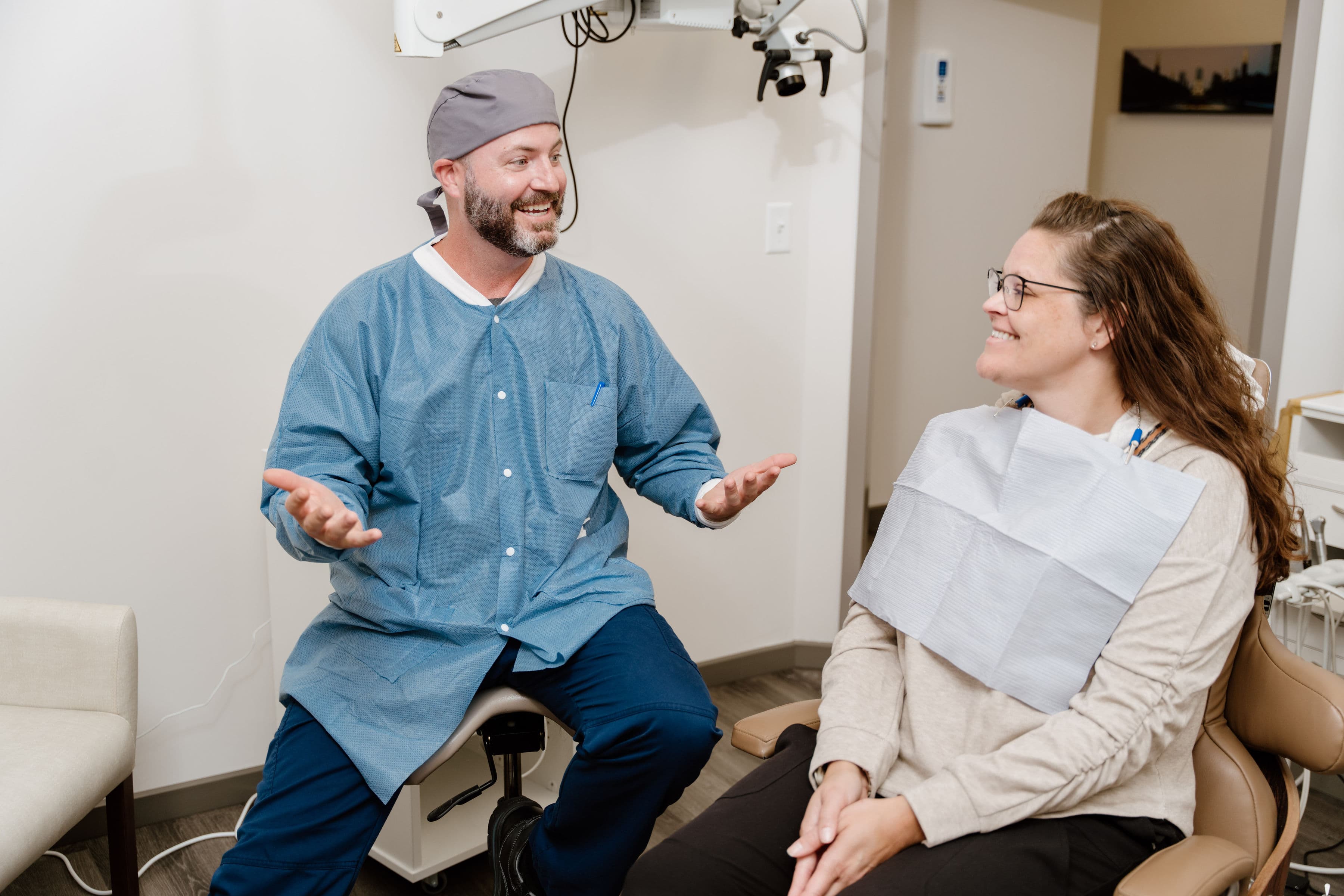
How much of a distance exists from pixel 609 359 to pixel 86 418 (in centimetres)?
101

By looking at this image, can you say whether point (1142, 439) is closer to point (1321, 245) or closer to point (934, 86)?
point (1321, 245)

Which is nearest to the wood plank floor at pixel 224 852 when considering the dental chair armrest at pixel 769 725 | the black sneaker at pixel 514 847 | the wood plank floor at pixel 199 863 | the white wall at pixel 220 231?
the wood plank floor at pixel 199 863

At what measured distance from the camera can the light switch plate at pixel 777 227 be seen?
272cm

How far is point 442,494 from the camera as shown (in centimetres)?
172

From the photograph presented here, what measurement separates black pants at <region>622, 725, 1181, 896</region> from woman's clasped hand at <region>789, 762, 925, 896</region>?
2 centimetres

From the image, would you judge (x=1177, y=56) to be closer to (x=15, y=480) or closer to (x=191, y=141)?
(x=191, y=141)

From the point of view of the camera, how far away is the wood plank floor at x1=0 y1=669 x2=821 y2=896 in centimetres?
205

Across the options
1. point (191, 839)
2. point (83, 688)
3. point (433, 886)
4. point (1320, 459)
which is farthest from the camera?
point (1320, 459)

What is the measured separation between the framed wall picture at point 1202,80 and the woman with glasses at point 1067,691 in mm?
3138

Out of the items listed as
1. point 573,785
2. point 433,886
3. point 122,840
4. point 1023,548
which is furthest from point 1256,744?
point 122,840

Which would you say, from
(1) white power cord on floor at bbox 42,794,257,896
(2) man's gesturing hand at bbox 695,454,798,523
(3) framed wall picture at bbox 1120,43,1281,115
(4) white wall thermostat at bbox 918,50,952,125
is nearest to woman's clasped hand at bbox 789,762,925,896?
(2) man's gesturing hand at bbox 695,454,798,523

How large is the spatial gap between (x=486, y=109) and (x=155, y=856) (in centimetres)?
Answer: 155

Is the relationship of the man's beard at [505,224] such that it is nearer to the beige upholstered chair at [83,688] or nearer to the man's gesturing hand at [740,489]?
the man's gesturing hand at [740,489]

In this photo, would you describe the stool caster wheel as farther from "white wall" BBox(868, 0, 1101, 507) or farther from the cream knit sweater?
"white wall" BBox(868, 0, 1101, 507)
